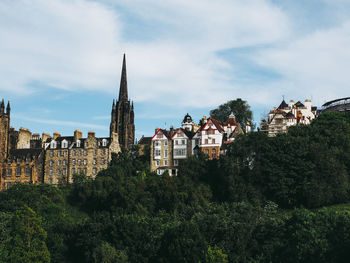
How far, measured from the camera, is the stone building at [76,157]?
370 feet

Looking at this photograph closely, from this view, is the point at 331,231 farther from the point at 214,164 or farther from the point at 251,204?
the point at 214,164

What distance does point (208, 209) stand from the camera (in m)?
82.7

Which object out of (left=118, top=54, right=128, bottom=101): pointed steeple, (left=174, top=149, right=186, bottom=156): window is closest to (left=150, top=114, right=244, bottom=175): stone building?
(left=174, top=149, right=186, bottom=156): window

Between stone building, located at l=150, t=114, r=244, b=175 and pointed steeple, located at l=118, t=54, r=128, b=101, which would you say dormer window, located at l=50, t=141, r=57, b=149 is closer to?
stone building, located at l=150, t=114, r=244, b=175

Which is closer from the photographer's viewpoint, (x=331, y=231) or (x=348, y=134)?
(x=331, y=231)

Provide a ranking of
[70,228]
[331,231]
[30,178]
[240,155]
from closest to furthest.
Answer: [331,231] → [70,228] → [240,155] → [30,178]

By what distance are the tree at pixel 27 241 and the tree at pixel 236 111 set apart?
6279 cm

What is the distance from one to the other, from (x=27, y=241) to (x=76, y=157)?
146 ft

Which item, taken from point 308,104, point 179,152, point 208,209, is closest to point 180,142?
point 179,152

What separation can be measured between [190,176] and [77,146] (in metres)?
27.3

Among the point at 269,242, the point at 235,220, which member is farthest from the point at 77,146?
the point at 269,242

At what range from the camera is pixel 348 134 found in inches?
3762

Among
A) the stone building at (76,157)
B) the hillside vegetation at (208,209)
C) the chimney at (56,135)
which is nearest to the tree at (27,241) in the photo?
the hillside vegetation at (208,209)

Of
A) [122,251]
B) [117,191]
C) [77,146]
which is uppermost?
[77,146]
